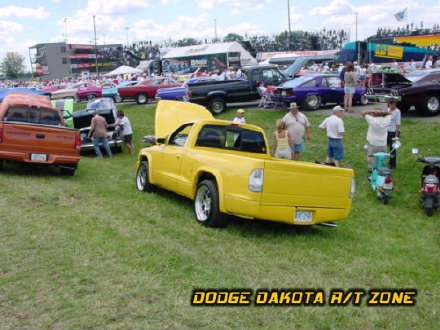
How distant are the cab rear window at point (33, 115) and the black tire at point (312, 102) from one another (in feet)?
32.2

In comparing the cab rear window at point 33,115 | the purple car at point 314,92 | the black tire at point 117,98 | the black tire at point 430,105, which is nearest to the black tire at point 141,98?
the black tire at point 117,98

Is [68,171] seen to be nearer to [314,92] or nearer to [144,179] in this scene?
[144,179]

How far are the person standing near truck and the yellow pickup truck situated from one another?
725 cm

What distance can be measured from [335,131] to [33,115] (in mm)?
7397

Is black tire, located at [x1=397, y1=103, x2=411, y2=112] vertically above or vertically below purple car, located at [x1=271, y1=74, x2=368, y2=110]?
below

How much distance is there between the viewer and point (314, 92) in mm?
19500

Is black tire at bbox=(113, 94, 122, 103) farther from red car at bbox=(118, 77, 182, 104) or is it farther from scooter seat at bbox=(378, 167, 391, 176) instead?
A: scooter seat at bbox=(378, 167, 391, 176)

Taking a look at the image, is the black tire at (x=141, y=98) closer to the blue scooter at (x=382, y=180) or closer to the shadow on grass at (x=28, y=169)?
the shadow on grass at (x=28, y=169)

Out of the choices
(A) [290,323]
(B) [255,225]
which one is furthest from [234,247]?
(A) [290,323]

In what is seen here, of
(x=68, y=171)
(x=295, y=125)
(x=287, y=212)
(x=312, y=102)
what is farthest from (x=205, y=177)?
(x=312, y=102)

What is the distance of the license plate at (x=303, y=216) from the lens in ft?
22.9

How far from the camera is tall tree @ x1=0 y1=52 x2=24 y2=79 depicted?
127m

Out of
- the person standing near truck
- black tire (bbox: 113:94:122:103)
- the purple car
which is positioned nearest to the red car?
black tire (bbox: 113:94:122:103)

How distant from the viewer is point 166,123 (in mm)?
11742
